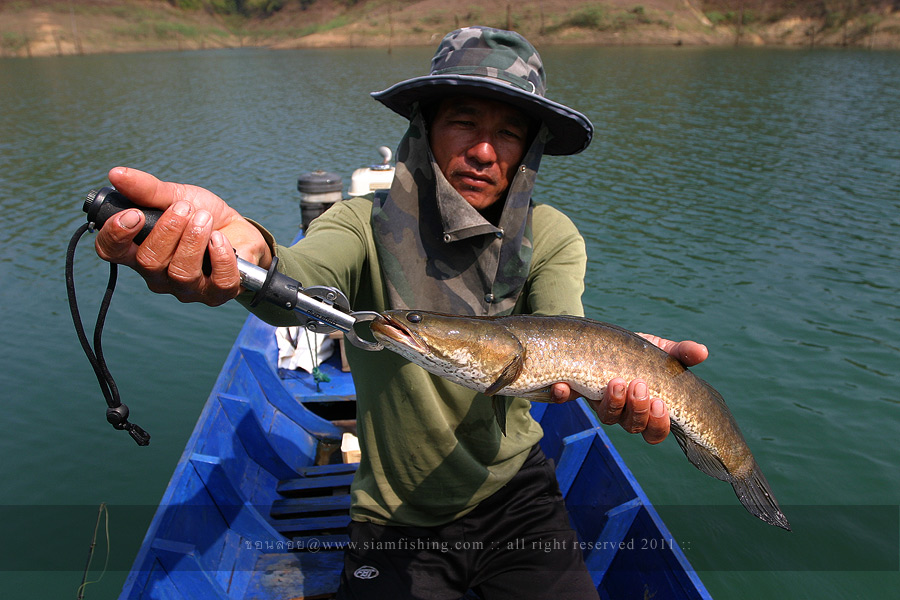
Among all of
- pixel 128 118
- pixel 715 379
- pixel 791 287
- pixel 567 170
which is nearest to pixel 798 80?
pixel 567 170

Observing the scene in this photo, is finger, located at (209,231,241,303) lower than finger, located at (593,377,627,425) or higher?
higher

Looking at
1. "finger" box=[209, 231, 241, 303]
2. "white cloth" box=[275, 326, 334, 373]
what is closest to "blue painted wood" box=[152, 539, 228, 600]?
"finger" box=[209, 231, 241, 303]

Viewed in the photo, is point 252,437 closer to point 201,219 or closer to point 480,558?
point 480,558

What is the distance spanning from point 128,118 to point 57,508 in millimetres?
22320

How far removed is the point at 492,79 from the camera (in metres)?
2.58

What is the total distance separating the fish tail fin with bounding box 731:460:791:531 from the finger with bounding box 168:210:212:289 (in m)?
2.49

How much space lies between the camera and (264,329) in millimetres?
6031

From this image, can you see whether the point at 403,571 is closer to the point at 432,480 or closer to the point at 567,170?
the point at 432,480

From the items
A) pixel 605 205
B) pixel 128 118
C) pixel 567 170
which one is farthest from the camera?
pixel 128 118

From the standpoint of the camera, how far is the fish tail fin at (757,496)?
2.75m

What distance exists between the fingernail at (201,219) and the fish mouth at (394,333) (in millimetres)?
695

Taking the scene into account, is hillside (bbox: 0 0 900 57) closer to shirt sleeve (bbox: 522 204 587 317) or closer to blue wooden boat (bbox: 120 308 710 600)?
blue wooden boat (bbox: 120 308 710 600)

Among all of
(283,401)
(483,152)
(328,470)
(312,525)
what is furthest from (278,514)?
(483,152)

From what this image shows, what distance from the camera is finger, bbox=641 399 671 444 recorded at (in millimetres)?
2393
